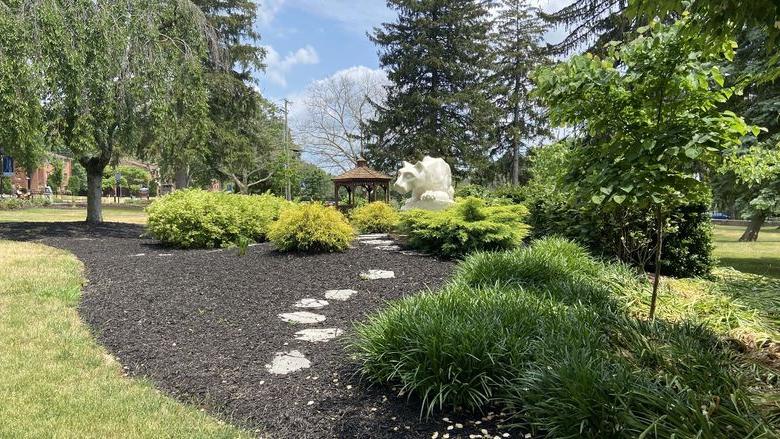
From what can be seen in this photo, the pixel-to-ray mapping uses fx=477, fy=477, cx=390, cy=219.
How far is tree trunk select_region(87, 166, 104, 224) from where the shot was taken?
469 inches

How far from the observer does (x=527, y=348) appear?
2709 mm

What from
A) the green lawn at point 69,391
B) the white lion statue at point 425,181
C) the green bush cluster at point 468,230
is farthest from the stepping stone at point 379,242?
the green lawn at point 69,391

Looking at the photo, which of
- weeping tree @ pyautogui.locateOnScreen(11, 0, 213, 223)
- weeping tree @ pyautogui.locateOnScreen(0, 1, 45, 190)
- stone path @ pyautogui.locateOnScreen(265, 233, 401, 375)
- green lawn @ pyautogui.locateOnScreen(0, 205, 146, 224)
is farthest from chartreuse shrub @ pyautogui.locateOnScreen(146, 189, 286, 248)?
green lawn @ pyautogui.locateOnScreen(0, 205, 146, 224)

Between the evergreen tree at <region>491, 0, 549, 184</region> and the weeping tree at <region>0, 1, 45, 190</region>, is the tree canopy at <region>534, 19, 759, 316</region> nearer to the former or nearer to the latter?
the weeping tree at <region>0, 1, 45, 190</region>

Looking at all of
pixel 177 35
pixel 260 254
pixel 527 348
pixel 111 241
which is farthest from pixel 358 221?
pixel 527 348

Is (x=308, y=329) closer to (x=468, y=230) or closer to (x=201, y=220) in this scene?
(x=468, y=230)

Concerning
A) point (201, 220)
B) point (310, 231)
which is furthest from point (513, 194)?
point (201, 220)

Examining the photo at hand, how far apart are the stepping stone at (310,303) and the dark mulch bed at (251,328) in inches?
4.1

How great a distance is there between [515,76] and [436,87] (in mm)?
4001

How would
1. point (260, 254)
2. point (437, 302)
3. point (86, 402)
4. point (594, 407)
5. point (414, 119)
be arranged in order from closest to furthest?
point (594, 407) < point (86, 402) < point (437, 302) < point (260, 254) < point (414, 119)

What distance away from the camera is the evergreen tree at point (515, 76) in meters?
23.0

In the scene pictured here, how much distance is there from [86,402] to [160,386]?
0.41 meters

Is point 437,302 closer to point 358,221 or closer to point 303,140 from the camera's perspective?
point 358,221

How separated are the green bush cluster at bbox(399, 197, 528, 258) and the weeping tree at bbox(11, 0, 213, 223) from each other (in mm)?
6908
